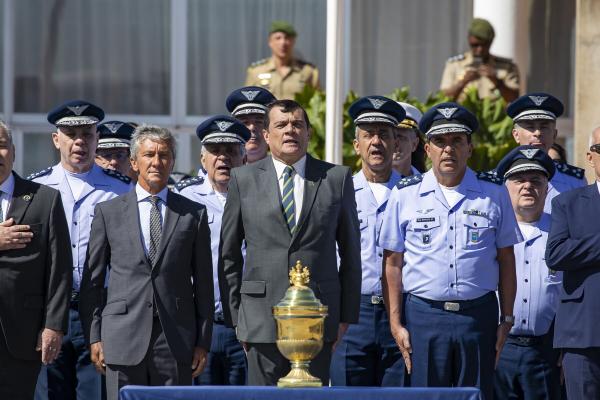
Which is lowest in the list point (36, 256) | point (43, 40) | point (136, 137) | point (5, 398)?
point (5, 398)

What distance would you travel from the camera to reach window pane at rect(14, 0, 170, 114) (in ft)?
51.7

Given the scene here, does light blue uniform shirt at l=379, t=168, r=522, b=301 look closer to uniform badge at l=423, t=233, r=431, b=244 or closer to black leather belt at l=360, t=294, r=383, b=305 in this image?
uniform badge at l=423, t=233, r=431, b=244

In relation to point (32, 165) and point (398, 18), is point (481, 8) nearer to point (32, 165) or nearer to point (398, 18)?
point (398, 18)

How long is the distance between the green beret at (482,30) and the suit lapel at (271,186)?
20.5ft

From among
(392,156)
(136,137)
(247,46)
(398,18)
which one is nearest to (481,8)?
(398,18)

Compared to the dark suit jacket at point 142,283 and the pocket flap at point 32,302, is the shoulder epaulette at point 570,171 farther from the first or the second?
the pocket flap at point 32,302

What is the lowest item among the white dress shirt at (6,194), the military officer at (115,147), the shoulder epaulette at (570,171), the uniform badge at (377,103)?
the white dress shirt at (6,194)

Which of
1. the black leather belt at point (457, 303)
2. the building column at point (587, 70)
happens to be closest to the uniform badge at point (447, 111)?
the black leather belt at point (457, 303)

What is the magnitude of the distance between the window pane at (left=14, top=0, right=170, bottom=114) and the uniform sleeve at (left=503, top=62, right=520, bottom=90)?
3.36m

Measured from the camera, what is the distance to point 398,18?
16297 millimetres

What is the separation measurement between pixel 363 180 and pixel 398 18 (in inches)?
261

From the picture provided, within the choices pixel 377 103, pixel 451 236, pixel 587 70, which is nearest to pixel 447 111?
pixel 377 103

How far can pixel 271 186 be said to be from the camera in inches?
342

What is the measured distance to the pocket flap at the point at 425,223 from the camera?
9078 mm
